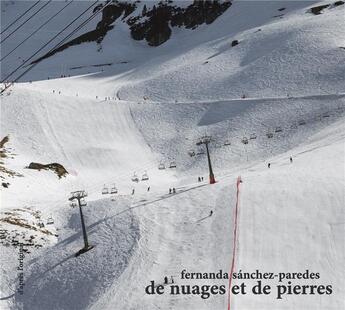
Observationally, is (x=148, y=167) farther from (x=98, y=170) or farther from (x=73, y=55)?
(x=73, y=55)

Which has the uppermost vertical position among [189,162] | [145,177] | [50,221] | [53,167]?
[50,221]

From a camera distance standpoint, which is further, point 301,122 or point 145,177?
point 301,122

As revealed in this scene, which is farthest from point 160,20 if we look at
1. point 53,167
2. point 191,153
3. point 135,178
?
point 135,178

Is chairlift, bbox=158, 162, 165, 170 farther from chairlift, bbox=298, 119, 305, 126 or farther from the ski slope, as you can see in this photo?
chairlift, bbox=298, 119, 305, 126

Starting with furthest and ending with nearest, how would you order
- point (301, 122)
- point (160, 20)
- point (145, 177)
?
1. point (160, 20)
2. point (301, 122)
3. point (145, 177)

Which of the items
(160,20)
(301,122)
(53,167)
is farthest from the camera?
(160,20)

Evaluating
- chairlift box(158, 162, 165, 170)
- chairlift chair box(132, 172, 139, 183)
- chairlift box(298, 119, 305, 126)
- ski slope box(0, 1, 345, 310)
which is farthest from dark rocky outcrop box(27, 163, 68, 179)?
chairlift box(298, 119, 305, 126)

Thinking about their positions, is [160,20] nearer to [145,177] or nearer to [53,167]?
[53,167]
